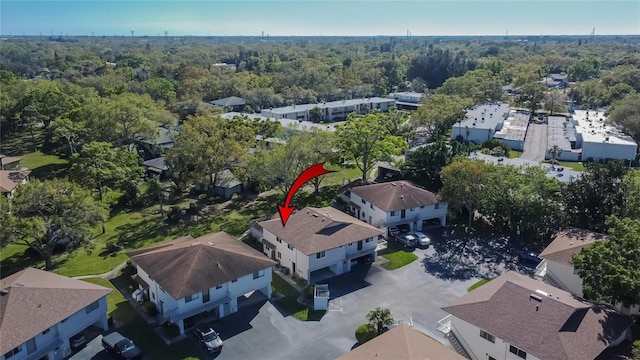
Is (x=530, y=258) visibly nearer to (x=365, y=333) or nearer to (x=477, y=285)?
(x=477, y=285)

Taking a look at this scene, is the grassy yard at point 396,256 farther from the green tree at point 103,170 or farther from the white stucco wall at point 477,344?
the green tree at point 103,170

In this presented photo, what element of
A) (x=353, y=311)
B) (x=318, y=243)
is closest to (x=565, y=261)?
(x=353, y=311)

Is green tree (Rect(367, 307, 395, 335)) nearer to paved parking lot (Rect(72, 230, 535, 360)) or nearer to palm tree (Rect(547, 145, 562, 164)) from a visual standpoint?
paved parking lot (Rect(72, 230, 535, 360))

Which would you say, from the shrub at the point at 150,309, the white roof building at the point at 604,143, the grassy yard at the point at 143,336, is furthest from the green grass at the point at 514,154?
the grassy yard at the point at 143,336

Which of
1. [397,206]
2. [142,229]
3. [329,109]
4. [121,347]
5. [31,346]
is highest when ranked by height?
[329,109]

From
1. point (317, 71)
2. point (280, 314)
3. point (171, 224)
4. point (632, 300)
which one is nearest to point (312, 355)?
point (280, 314)
